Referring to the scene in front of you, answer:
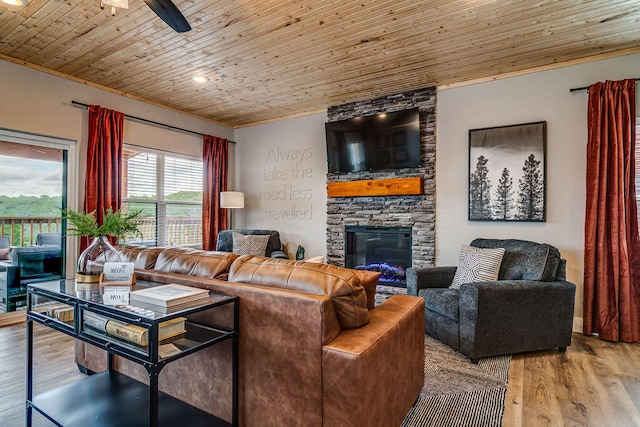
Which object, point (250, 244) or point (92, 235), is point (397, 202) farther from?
point (92, 235)

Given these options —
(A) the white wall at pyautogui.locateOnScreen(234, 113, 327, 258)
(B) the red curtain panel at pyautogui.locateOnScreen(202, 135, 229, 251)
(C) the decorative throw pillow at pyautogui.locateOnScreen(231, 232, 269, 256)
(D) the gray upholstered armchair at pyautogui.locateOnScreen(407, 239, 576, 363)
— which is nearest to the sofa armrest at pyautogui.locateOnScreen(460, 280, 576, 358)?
(D) the gray upholstered armchair at pyautogui.locateOnScreen(407, 239, 576, 363)

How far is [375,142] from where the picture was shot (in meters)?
4.48

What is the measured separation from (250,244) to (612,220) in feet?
13.6

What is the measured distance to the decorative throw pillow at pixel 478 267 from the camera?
306cm

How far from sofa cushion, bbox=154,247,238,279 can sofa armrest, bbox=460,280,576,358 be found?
189cm

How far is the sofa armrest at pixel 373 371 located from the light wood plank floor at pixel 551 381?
73 centimetres

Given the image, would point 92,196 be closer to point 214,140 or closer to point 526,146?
point 214,140

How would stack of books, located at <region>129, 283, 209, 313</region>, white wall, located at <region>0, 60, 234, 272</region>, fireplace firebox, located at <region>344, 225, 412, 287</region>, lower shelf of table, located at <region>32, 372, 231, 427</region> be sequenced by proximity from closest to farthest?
stack of books, located at <region>129, 283, 209, 313</region> → lower shelf of table, located at <region>32, 372, 231, 427</region> → white wall, located at <region>0, 60, 234, 272</region> → fireplace firebox, located at <region>344, 225, 412, 287</region>

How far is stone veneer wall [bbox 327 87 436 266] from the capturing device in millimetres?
4195

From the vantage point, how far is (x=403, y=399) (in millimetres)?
1732

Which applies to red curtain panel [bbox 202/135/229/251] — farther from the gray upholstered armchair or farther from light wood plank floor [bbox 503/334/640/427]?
light wood plank floor [bbox 503/334/640/427]

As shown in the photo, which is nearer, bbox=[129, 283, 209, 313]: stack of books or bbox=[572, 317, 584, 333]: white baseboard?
bbox=[129, 283, 209, 313]: stack of books

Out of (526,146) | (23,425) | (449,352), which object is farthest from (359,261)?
(23,425)

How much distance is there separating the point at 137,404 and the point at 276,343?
953mm
